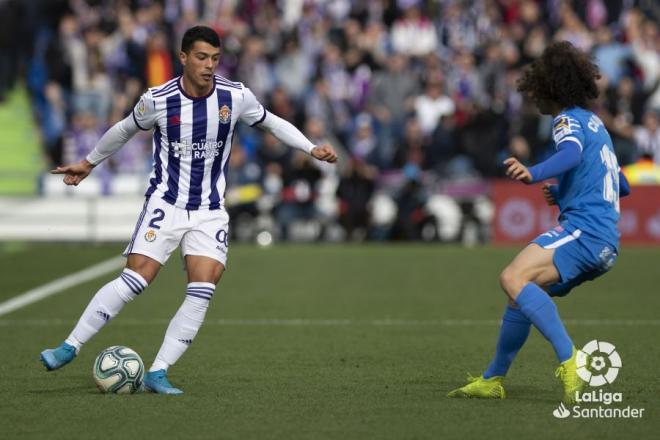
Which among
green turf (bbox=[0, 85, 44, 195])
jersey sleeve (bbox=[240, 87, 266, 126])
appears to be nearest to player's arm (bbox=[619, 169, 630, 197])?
jersey sleeve (bbox=[240, 87, 266, 126])

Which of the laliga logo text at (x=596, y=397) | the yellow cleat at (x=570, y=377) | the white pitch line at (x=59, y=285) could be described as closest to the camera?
the laliga logo text at (x=596, y=397)

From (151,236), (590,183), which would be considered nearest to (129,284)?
(151,236)

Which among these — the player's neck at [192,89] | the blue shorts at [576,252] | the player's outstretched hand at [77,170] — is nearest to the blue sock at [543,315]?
the blue shorts at [576,252]

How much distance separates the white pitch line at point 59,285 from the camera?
14.2m

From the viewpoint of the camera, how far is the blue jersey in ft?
25.4

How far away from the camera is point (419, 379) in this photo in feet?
29.3

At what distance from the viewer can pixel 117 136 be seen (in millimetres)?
8625

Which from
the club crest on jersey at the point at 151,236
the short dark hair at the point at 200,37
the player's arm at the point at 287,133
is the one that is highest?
the short dark hair at the point at 200,37

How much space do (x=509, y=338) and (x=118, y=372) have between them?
231cm

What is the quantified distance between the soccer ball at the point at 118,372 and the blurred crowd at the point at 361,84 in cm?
1334

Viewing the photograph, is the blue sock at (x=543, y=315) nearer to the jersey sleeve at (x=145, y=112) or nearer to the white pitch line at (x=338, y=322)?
the jersey sleeve at (x=145, y=112)

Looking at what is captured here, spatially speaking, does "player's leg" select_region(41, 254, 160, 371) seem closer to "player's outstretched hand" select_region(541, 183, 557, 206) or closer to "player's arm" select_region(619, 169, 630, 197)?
"player's outstretched hand" select_region(541, 183, 557, 206)

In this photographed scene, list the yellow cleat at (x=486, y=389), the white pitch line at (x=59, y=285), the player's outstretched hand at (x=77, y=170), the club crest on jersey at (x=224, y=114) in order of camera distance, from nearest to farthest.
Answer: the yellow cleat at (x=486, y=389), the club crest on jersey at (x=224, y=114), the player's outstretched hand at (x=77, y=170), the white pitch line at (x=59, y=285)

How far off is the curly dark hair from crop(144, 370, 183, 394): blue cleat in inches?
107
